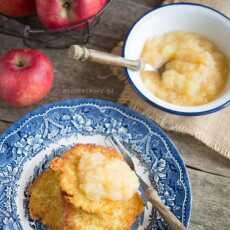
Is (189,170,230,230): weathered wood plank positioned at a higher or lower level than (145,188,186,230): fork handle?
lower

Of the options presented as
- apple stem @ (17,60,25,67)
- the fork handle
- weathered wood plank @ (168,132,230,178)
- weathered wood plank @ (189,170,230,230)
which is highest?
apple stem @ (17,60,25,67)

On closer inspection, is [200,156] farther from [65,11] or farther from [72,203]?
[65,11]

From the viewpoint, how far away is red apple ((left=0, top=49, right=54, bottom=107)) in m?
1.43

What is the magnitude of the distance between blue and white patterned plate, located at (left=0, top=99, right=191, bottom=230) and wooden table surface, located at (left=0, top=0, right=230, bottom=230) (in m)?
0.09

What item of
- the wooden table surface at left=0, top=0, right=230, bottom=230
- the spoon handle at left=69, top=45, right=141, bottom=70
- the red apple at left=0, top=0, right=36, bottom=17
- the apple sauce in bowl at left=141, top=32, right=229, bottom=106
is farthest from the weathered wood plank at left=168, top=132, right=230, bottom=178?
the red apple at left=0, top=0, right=36, bottom=17

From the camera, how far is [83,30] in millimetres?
1571

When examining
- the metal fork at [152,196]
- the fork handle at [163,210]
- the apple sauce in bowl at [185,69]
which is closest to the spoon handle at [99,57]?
the apple sauce in bowl at [185,69]

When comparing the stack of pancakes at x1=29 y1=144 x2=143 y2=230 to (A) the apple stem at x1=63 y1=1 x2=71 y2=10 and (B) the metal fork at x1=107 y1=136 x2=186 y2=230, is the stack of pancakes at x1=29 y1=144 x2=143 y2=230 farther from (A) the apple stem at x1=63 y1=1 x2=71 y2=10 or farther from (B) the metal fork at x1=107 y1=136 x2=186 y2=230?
(A) the apple stem at x1=63 y1=1 x2=71 y2=10

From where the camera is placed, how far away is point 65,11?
1.41m

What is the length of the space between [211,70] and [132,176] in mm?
374

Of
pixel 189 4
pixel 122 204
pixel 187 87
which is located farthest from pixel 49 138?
pixel 189 4

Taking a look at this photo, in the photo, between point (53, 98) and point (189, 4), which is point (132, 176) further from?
point (189, 4)

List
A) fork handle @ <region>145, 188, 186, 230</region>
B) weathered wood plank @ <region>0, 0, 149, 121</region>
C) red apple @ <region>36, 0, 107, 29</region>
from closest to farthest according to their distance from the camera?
1. fork handle @ <region>145, 188, 186, 230</region>
2. red apple @ <region>36, 0, 107, 29</region>
3. weathered wood plank @ <region>0, 0, 149, 121</region>

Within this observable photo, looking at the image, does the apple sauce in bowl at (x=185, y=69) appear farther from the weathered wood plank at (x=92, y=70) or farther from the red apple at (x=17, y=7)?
the red apple at (x=17, y=7)
